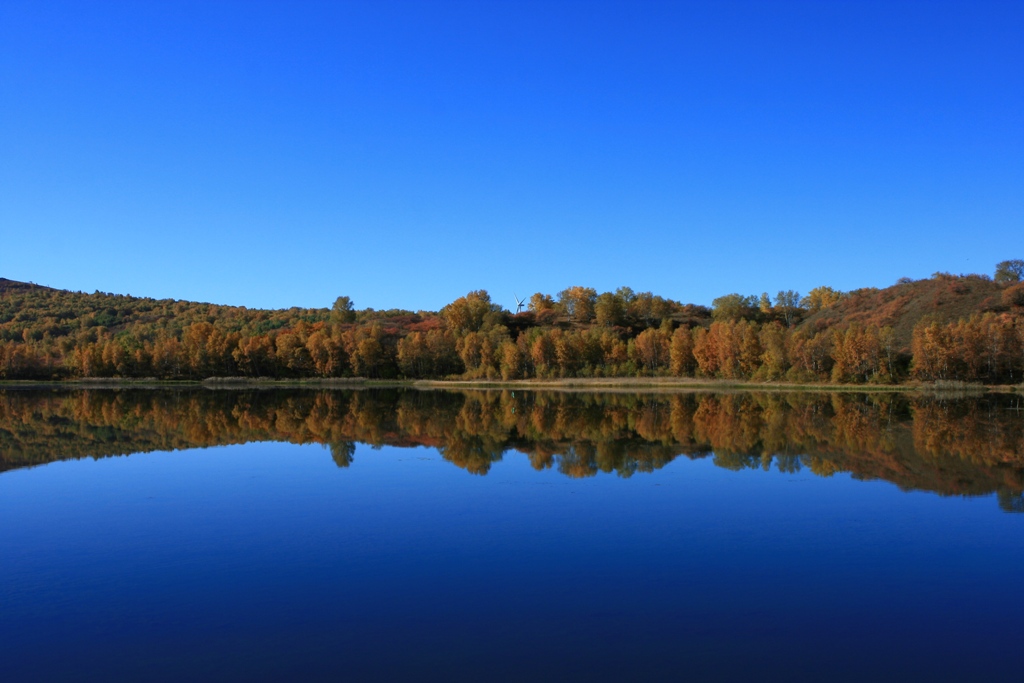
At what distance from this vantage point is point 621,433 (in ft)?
103

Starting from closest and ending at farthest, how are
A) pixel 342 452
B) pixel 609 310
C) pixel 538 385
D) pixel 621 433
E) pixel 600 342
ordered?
pixel 342 452 → pixel 621 433 → pixel 538 385 → pixel 600 342 → pixel 609 310

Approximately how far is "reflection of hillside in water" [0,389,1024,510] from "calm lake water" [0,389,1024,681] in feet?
0.98

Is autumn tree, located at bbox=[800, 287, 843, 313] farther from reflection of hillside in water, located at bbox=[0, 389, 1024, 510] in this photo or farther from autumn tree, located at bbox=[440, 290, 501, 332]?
reflection of hillside in water, located at bbox=[0, 389, 1024, 510]

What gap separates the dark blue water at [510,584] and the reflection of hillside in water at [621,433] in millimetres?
4073

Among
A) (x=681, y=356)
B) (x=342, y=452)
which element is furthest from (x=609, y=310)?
(x=342, y=452)

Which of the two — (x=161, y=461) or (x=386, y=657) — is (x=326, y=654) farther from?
(x=161, y=461)

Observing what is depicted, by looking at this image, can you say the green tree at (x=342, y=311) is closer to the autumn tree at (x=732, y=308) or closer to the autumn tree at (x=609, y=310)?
the autumn tree at (x=609, y=310)

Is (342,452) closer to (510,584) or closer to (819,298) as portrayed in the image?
(510,584)

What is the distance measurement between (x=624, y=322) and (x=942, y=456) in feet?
364

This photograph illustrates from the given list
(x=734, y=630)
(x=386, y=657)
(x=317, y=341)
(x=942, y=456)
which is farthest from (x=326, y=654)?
(x=317, y=341)

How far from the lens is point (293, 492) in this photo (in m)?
18.3

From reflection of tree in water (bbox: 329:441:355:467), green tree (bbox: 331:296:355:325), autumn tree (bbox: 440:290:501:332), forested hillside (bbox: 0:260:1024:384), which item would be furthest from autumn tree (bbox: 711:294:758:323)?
reflection of tree in water (bbox: 329:441:355:467)

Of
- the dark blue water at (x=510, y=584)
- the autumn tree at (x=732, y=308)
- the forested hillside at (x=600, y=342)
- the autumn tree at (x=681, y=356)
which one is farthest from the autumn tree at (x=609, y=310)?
the dark blue water at (x=510, y=584)

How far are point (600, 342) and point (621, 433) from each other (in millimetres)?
65246
